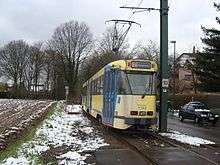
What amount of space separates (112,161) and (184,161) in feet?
6.72

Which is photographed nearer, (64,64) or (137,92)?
(137,92)

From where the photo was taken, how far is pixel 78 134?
22938 millimetres

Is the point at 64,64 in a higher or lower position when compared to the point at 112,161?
higher

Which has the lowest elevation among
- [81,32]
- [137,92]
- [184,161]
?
[184,161]

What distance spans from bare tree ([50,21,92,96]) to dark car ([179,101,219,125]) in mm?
68238

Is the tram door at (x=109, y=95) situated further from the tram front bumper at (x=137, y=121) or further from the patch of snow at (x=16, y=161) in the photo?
the patch of snow at (x=16, y=161)

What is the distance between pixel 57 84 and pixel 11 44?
17.9 m

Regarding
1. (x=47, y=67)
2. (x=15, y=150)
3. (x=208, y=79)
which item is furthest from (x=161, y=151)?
(x=47, y=67)

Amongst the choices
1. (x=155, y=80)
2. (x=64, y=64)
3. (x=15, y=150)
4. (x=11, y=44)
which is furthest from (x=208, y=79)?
(x=11, y=44)

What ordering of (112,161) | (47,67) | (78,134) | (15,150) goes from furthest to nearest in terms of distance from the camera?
(47,67)
(78,134)
(15,150)
(112,161)

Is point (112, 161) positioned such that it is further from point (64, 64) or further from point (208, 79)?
point (64, 64)

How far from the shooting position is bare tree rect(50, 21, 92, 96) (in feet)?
360

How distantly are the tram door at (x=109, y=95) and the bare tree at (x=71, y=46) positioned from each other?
83551 millimetres

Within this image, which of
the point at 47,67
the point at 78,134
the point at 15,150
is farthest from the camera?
the point at 47,67
